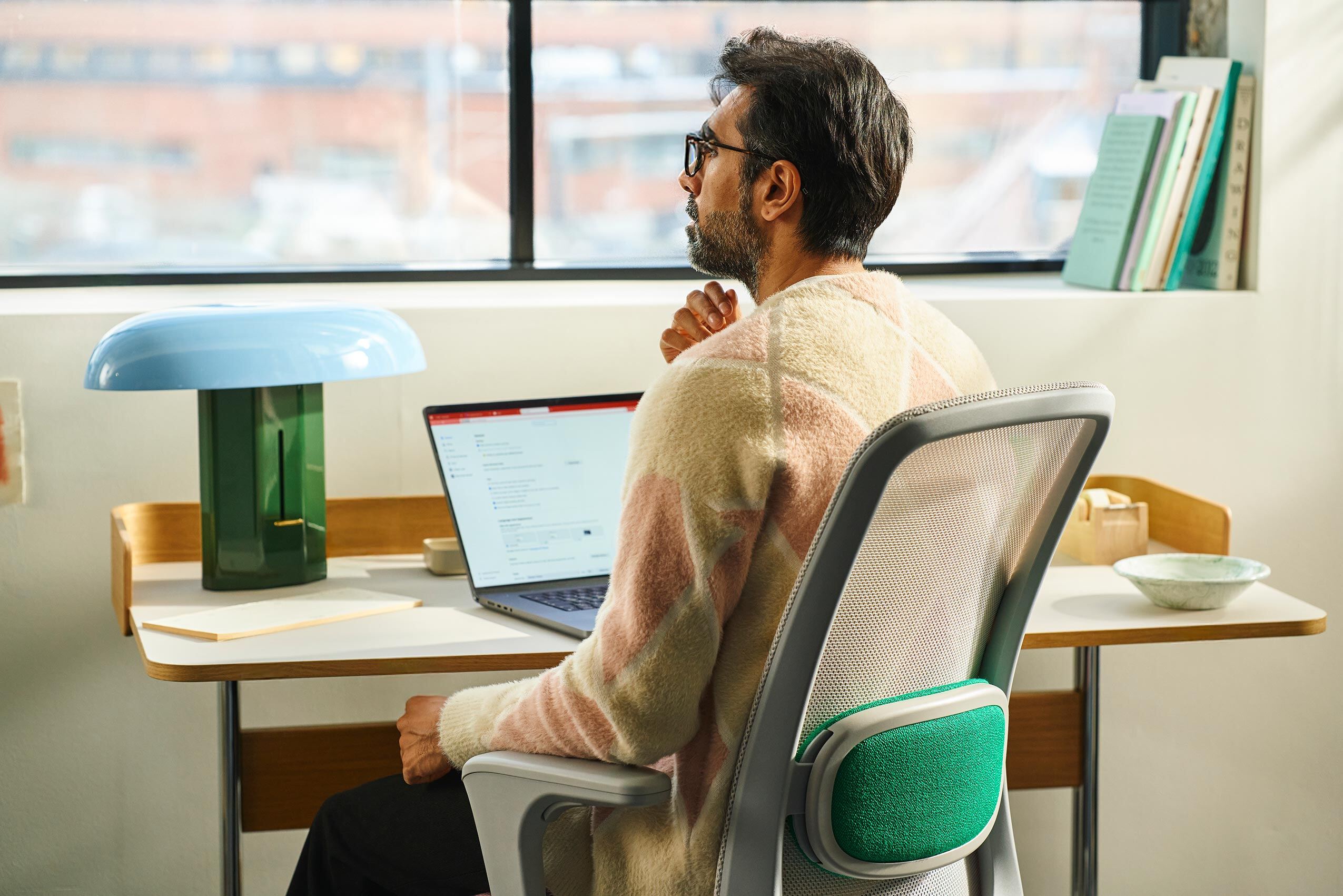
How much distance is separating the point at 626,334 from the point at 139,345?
0.83 meters

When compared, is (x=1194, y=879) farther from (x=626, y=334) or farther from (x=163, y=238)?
(x=163, y=238)

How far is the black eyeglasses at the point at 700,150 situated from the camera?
1.34 m

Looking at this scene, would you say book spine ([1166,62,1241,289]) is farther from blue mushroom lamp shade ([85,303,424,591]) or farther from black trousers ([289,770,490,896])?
black trousers ([289,770,490,896])

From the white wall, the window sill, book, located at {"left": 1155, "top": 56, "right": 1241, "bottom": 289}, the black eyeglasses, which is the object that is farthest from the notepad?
book, located at {"left": 1155, "top": 56, "right": 1241, "bottom": 289}

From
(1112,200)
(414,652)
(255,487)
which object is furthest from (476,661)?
(1112,200)

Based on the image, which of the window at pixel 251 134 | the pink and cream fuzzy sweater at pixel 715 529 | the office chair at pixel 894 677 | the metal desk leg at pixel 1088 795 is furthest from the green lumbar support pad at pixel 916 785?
the window at pixel 251 134

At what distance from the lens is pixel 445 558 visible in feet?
6.33

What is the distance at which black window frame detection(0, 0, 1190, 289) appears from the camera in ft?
7.41

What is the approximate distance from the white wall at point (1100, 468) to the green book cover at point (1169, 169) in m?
0.12

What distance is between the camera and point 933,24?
8.09ft

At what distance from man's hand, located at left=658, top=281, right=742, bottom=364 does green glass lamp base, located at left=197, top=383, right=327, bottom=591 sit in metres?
0.51

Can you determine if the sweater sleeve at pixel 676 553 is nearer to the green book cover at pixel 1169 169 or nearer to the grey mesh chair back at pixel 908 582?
the grey mesh chair back at pixel 908 582

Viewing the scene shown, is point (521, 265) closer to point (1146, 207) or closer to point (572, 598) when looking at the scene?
point (572, 598)

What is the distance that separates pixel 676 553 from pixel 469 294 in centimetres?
132
